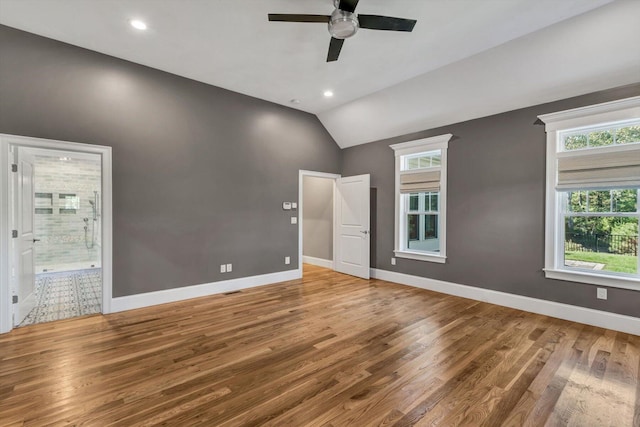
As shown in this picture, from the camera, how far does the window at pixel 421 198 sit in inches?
189

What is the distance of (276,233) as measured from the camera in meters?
5.37

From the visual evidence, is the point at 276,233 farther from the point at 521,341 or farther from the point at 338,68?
the point at 521,341

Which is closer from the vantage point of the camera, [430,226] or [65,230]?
[430,226]

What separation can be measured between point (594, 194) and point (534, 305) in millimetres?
1584

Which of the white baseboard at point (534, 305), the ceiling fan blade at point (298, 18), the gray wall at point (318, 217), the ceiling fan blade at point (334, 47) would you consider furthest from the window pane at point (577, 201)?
the gray wall at point (318, 217)

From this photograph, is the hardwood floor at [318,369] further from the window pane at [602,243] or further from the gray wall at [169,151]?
the gray wall at [169,151]

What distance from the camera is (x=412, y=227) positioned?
17.9 ft

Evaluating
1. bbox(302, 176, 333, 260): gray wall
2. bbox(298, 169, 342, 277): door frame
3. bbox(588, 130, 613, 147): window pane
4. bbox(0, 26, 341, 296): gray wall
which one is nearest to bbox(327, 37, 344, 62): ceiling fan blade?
bbox(0, 26, 341, 296): gray wall

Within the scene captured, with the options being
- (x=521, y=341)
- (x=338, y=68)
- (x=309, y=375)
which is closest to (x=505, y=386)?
(x=521, y=341)

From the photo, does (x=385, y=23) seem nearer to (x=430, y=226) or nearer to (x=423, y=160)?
(x=423, y=160)

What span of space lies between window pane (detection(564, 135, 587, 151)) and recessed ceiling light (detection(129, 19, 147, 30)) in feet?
17.1

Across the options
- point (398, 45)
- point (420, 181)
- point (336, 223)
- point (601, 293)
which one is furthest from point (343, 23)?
point (336, 223)

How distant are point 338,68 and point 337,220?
10.6 ft

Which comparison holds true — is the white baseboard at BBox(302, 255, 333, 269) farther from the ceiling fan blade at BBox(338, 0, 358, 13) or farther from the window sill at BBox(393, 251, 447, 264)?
the ceiling fan blade at BBox(338, 0, 358, 13)
